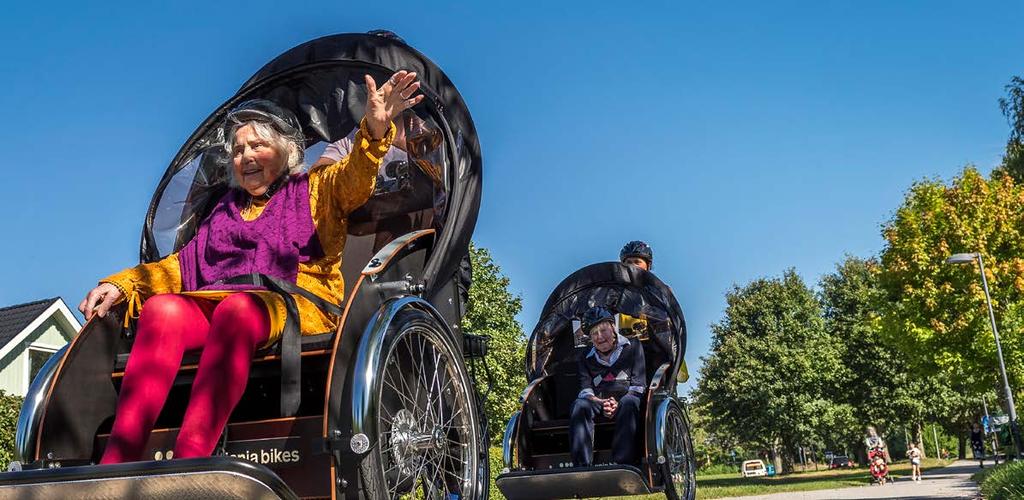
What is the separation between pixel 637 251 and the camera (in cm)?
912

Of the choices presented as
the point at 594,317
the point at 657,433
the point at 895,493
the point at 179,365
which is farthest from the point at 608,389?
the point at 895,493

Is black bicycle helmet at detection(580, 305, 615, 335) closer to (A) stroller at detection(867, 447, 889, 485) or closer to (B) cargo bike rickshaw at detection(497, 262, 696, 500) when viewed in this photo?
(B) cargo bike rickshaw at detection(497, 262, 696, 500)

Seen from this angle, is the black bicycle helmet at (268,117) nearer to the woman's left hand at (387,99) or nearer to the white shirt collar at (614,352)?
the woman's left hand at (387,99)

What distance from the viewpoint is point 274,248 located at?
3.53 m

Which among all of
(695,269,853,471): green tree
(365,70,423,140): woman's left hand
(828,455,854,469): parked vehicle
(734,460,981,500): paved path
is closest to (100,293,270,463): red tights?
(365,70,423,140): woman's left hand

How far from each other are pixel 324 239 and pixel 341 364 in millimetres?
862

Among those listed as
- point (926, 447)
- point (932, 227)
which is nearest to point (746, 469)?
point (932, 227)

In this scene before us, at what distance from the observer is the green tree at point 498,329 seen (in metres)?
27.3

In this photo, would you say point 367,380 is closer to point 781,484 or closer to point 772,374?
point 781,484

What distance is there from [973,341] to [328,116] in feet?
70.4

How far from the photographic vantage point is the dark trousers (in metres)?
6.86

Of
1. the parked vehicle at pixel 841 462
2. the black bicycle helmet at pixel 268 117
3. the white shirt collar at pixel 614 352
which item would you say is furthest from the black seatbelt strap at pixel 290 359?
the parked vehicle at pixel 841 462

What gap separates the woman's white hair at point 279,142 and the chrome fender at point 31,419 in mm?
1243

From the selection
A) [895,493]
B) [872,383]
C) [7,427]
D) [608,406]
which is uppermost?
[872,383]
